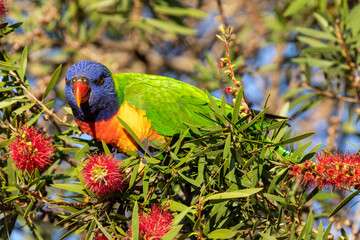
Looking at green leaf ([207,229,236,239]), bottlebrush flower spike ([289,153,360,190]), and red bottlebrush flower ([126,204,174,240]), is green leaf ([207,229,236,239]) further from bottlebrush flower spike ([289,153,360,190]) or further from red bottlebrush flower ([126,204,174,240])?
bottlebrush flower spike ([289,153,360,190])

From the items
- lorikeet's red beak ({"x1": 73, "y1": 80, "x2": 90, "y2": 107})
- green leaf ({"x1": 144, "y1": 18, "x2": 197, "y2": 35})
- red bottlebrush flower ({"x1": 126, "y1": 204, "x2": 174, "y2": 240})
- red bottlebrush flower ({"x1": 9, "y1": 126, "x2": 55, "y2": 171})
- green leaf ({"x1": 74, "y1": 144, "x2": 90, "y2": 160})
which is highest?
green leaf ({"x1": 144, "y1": 18, "x2": 197, "y2": 35})

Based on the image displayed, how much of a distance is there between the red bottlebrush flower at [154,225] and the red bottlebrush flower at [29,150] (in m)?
0.37

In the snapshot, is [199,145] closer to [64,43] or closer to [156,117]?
[156,117]

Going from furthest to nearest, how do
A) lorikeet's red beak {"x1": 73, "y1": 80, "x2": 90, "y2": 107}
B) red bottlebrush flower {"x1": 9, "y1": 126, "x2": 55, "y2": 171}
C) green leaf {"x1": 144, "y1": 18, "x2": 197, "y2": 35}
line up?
green leaf {"x1": 144, "y1": 18, "x2": 197, "y2": 35} → lorikeet's red beak {"x1": 73, "y1": 80, "x2": 90, "y2": 107} → red bottlebrush flower {"x1": 9, "y1": 126, "x2": 55, "y2": 171}

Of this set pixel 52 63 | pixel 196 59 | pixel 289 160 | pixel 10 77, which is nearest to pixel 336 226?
pixel 289 160

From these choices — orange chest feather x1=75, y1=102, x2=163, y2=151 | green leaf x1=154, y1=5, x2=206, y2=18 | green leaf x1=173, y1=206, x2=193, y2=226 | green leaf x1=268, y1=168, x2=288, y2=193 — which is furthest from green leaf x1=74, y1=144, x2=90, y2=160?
green leaf x1=154, y1=5, x2=206, y2=18

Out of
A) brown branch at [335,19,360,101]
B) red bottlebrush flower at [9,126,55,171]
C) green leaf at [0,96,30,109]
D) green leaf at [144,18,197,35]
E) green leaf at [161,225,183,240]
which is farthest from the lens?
green leaf at [144,18,197,35]

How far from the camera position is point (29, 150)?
1168 mm

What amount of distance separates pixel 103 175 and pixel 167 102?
564 mm

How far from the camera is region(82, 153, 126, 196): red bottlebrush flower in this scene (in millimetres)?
1057

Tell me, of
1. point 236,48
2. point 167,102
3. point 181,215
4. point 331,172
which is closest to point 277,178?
point 331,172

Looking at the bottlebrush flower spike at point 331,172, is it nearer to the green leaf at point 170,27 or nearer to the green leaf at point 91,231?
the green leaf at point 91,231

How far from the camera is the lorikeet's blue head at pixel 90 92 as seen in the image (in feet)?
4.88

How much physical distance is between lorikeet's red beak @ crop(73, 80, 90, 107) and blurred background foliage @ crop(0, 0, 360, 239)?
10.6 inches
